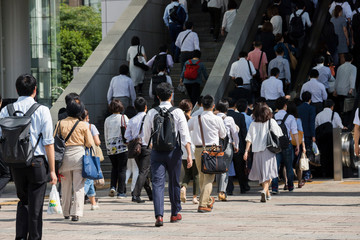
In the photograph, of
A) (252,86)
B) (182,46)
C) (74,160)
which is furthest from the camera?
(182,46)

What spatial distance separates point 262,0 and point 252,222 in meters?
13.6

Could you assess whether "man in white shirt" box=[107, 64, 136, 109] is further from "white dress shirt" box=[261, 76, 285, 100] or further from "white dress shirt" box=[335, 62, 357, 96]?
"white dress shirt" box=[335, 62, 357, 96]

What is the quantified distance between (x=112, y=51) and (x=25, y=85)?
1341cm

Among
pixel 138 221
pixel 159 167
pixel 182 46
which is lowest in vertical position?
pixel 138 221

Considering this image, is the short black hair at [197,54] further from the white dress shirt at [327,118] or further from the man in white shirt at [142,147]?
the man in white shirt at [142,147]

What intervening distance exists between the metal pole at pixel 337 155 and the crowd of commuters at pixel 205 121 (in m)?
0.44

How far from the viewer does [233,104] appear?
15859 millimetres

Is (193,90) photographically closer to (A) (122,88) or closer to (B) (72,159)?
(A) (122,88)

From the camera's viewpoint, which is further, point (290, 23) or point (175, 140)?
point (290, 23)

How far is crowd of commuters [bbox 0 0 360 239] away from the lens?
35.5 ft

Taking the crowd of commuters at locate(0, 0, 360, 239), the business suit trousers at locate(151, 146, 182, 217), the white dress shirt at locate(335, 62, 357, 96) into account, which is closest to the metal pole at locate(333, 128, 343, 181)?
the crowd of commuters at locate(0, 0, 360, 239)

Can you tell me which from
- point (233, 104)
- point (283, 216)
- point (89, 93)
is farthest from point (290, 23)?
point (283, 216)

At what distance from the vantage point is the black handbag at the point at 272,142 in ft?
46.6

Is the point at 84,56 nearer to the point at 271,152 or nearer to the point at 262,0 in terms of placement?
the point at 262,0
